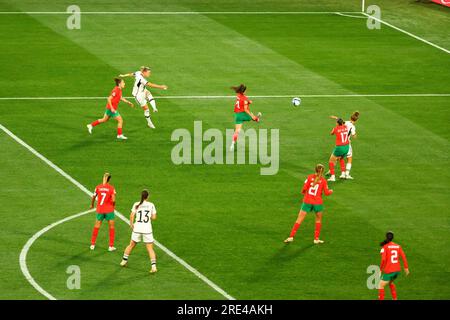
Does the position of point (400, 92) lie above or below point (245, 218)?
above

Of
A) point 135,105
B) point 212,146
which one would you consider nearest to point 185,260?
point 212,146

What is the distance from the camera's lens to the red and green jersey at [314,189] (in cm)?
2905

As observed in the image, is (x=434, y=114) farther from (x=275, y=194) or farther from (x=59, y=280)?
(x=59, y=280)

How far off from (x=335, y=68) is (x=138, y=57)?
903 cm

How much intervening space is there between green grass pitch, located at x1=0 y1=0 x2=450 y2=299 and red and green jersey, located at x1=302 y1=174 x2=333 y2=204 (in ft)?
4.28

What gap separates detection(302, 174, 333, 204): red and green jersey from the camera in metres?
29.0

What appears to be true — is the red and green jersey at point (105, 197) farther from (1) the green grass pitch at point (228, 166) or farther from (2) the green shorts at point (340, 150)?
(2) the green shorts at point (340, 150)

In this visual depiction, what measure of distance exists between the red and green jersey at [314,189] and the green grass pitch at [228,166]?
4.28 ft

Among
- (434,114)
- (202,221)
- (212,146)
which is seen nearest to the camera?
(202,221)

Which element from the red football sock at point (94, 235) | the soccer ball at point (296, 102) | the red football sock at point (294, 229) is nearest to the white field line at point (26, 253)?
the red football sock at point (94, 235)

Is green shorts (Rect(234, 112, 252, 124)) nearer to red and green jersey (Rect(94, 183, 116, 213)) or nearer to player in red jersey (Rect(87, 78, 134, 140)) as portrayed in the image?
player in red jersey (Rect(87, 78, 134, 140))

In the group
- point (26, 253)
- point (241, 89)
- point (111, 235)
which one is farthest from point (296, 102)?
point (26, 253)

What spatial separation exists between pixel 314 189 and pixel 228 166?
7.42 m

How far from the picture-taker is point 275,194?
3350 centimetres
